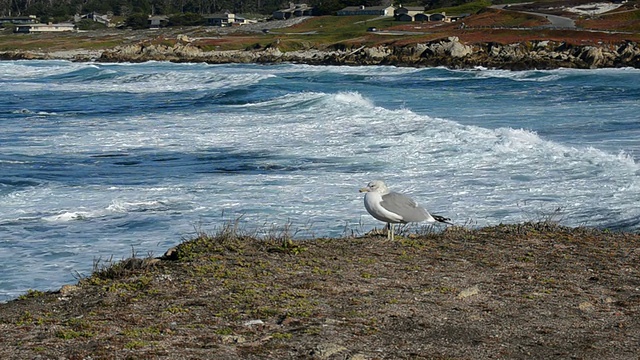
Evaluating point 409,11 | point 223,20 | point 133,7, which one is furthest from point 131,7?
point 409,11

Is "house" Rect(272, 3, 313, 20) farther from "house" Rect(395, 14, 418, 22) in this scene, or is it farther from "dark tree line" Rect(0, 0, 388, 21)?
"dark tree line" Rect(0, 0, 388, 21)

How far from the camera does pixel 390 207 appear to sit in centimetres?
888

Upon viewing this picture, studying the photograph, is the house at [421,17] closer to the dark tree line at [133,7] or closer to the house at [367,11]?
the house at [367,11]

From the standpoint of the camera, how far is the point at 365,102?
34.2 metres

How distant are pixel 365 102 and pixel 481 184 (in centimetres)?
1844

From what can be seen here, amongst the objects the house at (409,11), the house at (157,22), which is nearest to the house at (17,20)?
the house at (157,22)

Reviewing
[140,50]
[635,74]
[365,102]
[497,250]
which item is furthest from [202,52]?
[497,250]

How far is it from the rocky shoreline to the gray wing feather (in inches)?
2103

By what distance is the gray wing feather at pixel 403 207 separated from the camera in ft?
29.1

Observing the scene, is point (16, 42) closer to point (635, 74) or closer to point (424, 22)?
point (424, 22)

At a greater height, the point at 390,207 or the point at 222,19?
the point at 390,207

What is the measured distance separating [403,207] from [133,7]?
166 m

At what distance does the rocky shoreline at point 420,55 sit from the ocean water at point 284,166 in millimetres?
22560

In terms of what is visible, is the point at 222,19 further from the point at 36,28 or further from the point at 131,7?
the point at 131,7
